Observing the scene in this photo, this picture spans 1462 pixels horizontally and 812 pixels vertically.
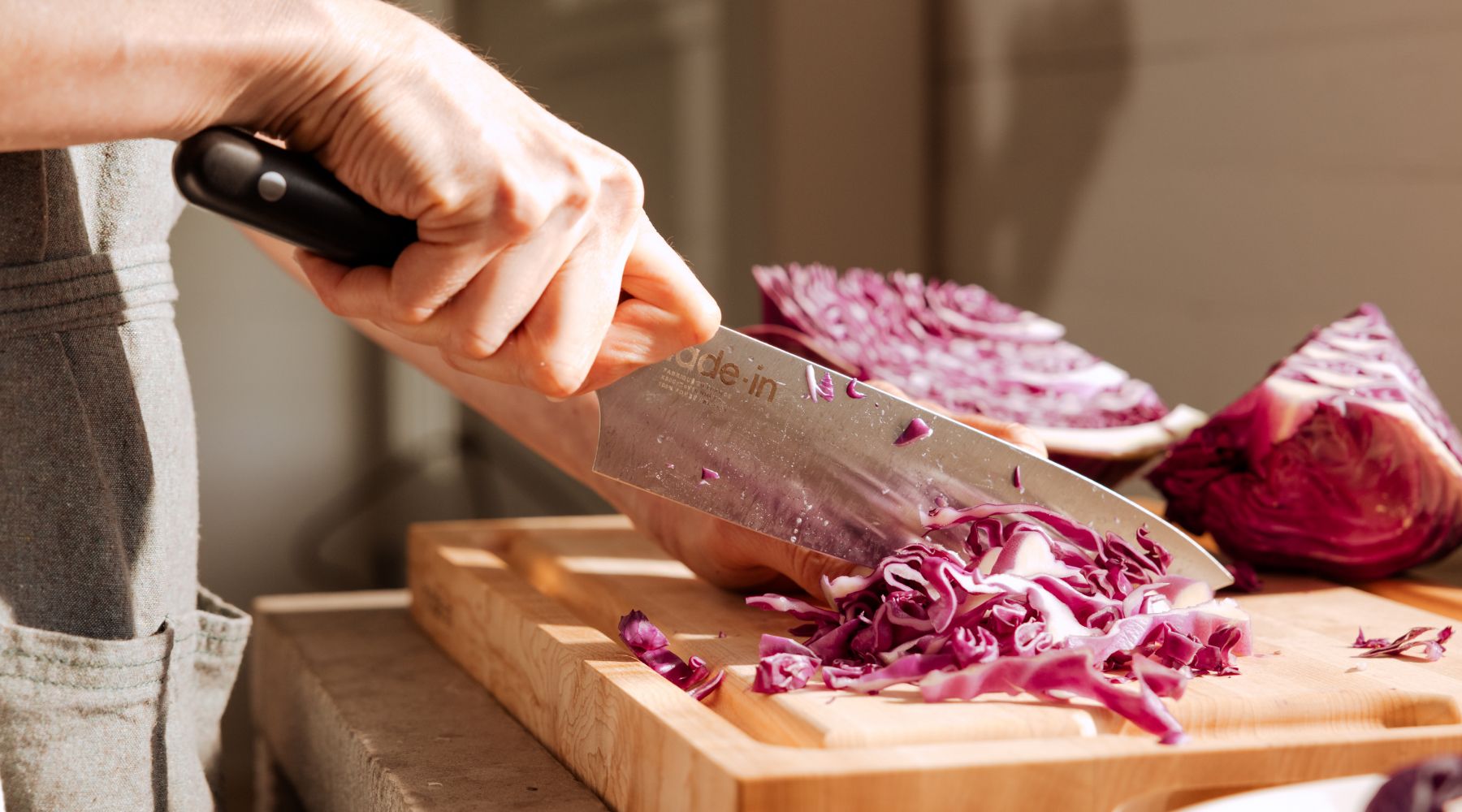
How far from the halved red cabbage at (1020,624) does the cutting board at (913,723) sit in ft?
0.07

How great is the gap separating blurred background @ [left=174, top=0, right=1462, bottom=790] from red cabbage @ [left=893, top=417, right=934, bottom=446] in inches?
39.0

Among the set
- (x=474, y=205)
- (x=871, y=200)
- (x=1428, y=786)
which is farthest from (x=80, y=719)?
(x=871, y=200)

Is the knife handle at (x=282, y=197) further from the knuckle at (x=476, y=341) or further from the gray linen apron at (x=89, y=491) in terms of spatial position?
the gray linen apron at (x=89, y=491)

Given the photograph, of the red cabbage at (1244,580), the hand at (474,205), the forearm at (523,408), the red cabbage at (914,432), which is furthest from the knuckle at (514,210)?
the red cabbage at (1244,580)

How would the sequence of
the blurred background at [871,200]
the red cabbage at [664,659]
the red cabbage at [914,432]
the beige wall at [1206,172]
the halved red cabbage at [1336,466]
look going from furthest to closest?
1. the blurred background at [871,200]
2. the beige wall at [1206,172]
3. the halved red cabbage at [1336,466]
4. the red cabbage at [914,432]
5. the red cabbage at [664,659]

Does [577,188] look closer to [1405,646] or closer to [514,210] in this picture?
[514,210]

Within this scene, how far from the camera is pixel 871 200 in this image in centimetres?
287

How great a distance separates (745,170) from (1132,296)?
90cm

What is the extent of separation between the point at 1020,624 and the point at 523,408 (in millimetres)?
705

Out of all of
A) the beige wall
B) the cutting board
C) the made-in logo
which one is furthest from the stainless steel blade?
the beige wall

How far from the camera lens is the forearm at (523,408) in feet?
4.83

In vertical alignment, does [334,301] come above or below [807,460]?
above

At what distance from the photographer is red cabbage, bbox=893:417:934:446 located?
1170mm

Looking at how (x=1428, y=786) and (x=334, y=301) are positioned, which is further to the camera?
(x=334, y=301)
